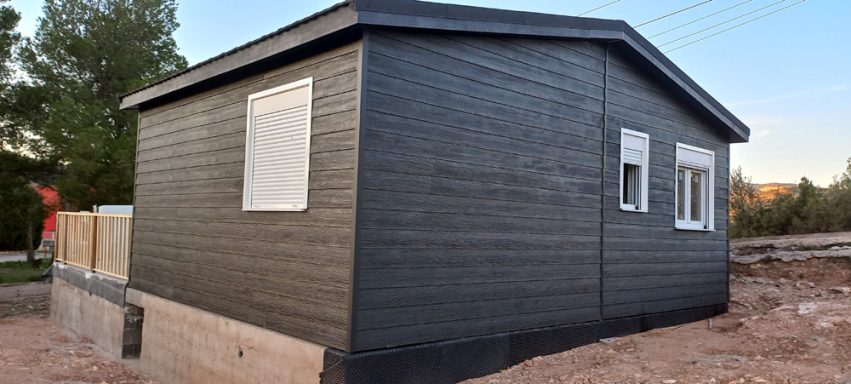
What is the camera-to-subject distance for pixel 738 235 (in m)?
20.6

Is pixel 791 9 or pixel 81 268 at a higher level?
pixel 791 9

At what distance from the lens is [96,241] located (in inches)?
381

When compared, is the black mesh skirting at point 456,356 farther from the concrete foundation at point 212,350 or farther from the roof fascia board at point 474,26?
the roof fascia board at point 474,26

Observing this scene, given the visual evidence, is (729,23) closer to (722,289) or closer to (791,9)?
(791,9)

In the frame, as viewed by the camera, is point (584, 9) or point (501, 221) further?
point (584, 9)

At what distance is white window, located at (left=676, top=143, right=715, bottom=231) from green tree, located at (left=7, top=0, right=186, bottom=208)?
16.3 metres

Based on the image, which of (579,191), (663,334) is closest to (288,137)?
(579,191)

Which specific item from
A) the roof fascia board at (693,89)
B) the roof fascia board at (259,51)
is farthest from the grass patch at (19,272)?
the roof fascia board at (693,89)

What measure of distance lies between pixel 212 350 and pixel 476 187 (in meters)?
3.41

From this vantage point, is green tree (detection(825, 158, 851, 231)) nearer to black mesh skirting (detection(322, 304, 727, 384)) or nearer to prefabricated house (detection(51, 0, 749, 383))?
prefabricated house (detection(51, 0, 749, 383))

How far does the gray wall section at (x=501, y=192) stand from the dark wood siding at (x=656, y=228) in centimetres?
2

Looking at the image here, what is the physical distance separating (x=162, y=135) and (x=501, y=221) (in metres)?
5.04

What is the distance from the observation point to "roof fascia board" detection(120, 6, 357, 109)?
4582 mm

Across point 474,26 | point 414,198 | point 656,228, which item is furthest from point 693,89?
point 414,198
